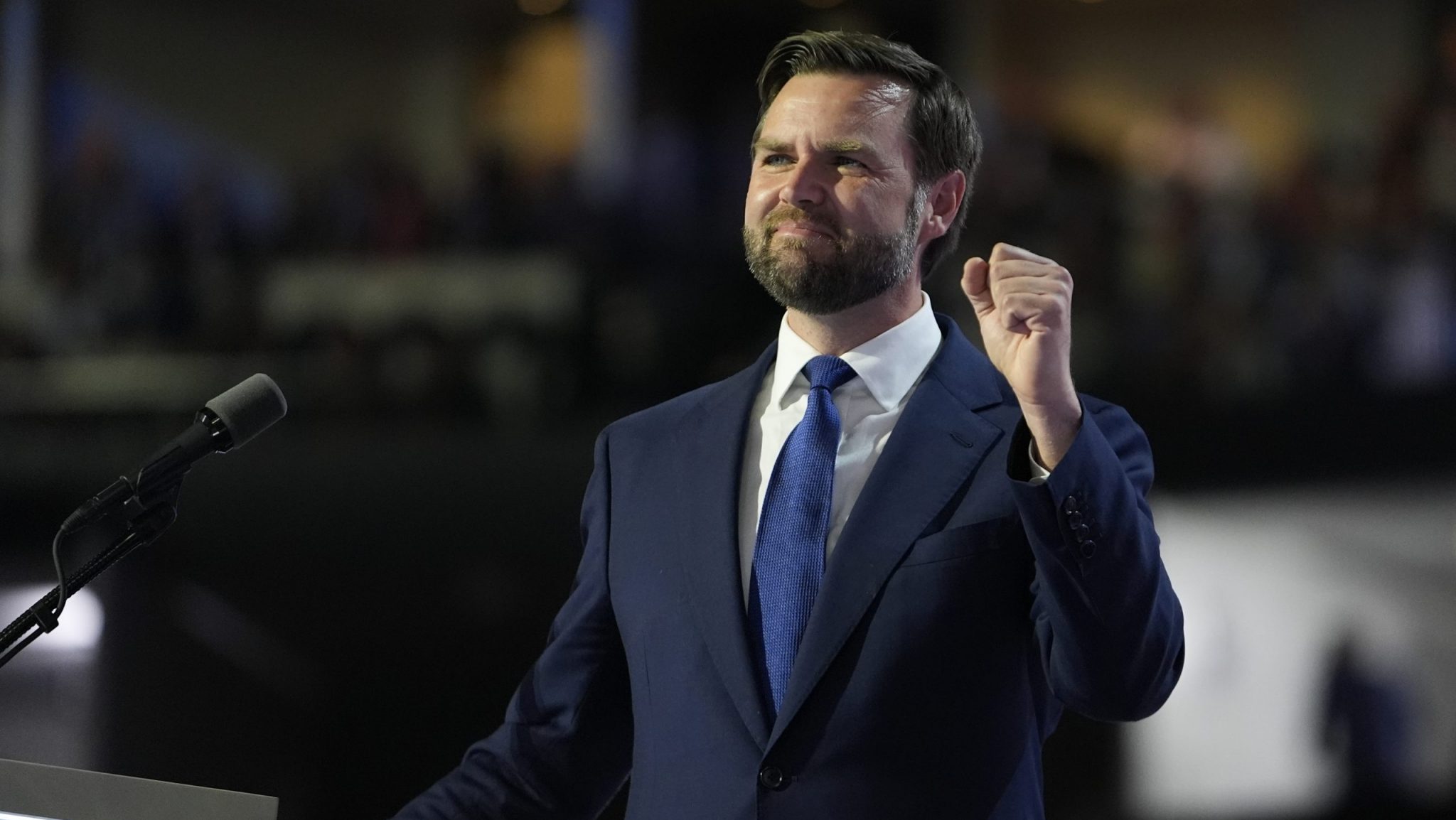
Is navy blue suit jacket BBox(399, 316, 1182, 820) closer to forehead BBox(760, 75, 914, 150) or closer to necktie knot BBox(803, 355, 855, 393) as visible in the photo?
necktie knot BBox(803, 355, 855, 393)

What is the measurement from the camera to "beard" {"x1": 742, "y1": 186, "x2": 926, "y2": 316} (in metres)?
1.61

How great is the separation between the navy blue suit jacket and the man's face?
0.13m

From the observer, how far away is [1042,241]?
5738mm

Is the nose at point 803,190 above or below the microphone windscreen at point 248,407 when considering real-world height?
above

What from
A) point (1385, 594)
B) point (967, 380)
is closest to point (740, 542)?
point (967, 380)

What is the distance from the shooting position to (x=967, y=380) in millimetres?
1660

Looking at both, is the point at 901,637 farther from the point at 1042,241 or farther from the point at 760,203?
the point at 1042,241

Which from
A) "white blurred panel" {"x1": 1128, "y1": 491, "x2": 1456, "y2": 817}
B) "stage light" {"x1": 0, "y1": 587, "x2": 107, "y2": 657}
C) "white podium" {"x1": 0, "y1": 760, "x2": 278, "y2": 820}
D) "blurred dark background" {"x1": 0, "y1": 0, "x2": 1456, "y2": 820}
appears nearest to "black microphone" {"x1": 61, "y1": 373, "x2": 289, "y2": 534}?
"white podium" {"x1": 0, "y1": 760, "x2": 278, "y2": 820}

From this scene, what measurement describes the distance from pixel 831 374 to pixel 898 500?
171mm

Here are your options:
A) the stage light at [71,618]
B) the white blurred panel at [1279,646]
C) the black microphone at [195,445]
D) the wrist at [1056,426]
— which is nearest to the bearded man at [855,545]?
the wrist at [1056,426]

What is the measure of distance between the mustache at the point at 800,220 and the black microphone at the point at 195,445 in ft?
1.62

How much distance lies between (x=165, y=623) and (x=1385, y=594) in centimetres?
418

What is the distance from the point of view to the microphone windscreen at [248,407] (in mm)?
1433

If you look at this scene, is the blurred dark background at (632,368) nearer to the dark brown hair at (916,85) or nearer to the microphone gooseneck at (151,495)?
the dark brown hair at (916,85)
